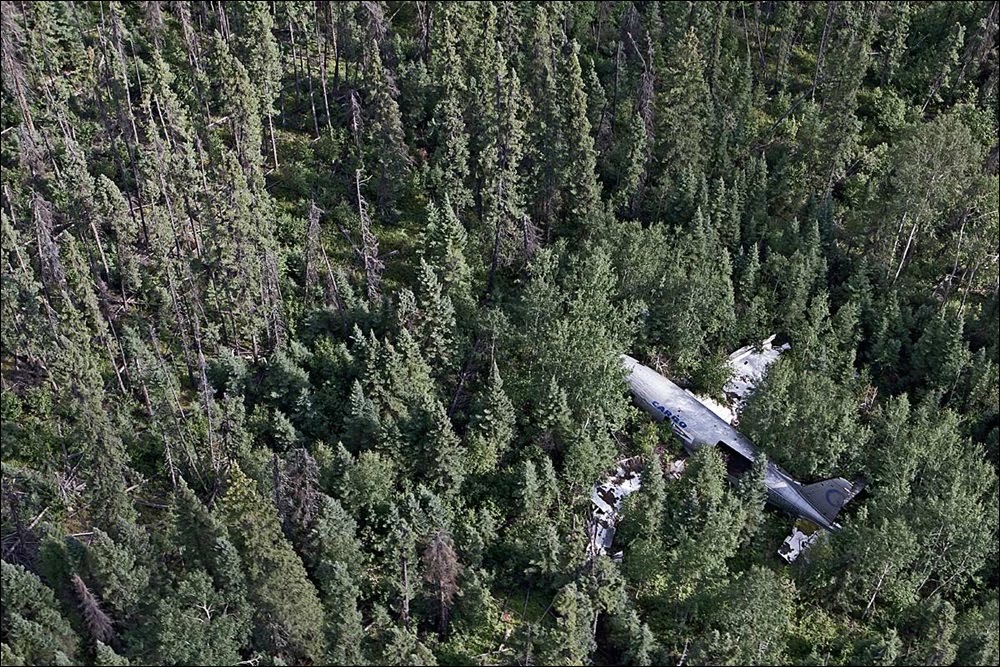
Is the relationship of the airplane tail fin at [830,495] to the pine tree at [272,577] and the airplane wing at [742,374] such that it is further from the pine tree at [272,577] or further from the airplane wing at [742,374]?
the pine tree at [272,577]

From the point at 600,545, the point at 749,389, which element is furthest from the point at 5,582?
the point at 749,389

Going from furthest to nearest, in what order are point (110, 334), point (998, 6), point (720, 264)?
point (998, 6) → point (720, 264) → point (110, 334)

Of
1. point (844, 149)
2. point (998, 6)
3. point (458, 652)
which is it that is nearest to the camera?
point (458, 652)

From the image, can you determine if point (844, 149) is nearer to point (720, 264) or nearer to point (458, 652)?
point (720, 264)

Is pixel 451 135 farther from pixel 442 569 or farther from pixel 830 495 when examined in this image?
pixel 830 495

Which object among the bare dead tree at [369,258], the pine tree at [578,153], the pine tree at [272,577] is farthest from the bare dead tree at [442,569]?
the pine tree at [578,153]

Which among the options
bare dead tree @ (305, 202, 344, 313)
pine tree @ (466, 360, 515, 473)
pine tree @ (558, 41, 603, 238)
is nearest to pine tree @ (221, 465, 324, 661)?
pine tree @ (466, 360, 515, 473)
